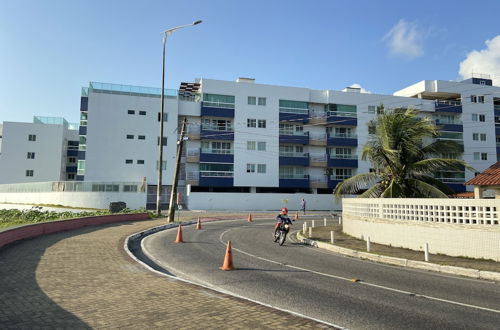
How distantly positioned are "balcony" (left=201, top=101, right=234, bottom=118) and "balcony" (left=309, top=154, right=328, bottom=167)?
12906 millimetres

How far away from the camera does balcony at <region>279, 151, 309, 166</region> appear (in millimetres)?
47750

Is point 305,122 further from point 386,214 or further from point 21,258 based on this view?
point 21,258

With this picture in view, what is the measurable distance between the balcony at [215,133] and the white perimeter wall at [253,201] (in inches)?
316

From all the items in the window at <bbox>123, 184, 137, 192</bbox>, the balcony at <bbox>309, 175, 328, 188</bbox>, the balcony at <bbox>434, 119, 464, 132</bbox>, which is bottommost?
the window at <bbox>123, 184, 137, 192</bbox>

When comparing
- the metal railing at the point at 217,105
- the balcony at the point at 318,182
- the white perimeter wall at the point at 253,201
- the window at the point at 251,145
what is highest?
the metal railing at the point at 217,105

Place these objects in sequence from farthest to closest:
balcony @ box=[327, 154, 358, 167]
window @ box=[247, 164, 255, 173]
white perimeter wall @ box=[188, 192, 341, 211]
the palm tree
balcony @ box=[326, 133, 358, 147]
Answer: balcony @ box=[326, 133, 358, 147] < balcony @ box=[327, 154, 358, 167] < window @ box=[247, 164, 255, 173] < white perimeter wall @ box=[188, 192, 341, 211] < the palm tree

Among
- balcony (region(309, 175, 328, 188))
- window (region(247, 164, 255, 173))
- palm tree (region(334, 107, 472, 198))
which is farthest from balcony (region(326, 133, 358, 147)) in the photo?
palm tree (region(334, 107, 472, 198))

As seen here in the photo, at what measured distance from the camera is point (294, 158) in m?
47.9

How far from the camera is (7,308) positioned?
5.82 meters

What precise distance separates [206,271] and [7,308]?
188 inches

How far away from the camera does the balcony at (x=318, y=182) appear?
48.7 metres

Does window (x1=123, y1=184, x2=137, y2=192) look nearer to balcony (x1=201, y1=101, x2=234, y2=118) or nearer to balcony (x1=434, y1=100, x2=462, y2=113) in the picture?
balcony (x1=201, y1=101, x2=234, y2=118)

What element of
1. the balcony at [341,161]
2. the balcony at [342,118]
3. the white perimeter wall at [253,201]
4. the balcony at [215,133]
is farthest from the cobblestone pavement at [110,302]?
the balcony at [342,118]

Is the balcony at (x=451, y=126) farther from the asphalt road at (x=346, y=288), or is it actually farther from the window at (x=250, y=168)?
the asphalt road at (x=346, y=288)
